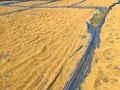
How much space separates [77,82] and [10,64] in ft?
4.42

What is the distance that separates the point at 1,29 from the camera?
5465 mm

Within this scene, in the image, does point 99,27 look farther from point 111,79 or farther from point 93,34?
point 111,79

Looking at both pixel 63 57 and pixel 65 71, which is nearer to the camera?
pixel 65 71

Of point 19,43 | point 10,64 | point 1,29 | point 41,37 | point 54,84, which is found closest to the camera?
point 54,84

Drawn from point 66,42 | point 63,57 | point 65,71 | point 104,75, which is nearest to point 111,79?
point 104,75

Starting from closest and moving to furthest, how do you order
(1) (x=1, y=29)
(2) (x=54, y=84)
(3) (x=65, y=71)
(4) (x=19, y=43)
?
(2) (x=54, y=84) < (3) (x=65, y=71) < (4) (x=19, y=43) < (1) (x=1, y=29)

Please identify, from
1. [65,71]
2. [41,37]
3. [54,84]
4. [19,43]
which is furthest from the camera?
[41,37]

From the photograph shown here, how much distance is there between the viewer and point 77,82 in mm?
3023

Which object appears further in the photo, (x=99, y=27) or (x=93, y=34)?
(x=99, y=27)

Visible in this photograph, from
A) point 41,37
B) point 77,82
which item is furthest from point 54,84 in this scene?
point 41,37

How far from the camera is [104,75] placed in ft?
10.4

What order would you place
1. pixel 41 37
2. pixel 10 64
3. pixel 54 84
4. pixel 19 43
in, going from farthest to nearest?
pixel 41 37 < pixel 19 43 < pixel 10 64 < pixel 54 84

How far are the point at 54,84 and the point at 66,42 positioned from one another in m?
1.69

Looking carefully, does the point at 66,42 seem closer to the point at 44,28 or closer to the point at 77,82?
the point at 44,28
